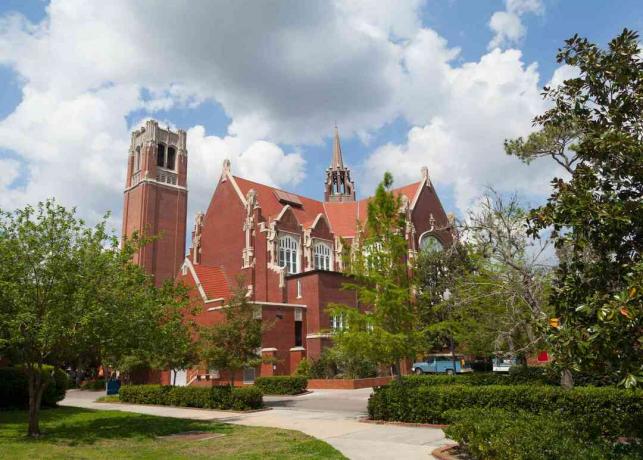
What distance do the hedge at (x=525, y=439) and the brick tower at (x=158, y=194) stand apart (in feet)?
153

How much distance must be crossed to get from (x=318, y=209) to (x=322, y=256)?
780 centimetres

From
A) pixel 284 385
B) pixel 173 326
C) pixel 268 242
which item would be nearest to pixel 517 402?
pixel 173 326

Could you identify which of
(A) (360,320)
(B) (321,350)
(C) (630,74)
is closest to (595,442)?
(C) (630,74)

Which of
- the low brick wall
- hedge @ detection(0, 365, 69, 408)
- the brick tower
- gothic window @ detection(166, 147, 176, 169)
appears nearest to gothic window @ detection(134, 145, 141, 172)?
the brick tower

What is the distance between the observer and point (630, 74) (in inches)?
324

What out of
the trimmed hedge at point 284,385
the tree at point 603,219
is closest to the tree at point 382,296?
the tree at point 603,219

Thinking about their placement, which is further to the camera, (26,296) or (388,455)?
(26,296)

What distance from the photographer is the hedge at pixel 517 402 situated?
12.4 m

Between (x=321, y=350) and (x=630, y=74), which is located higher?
(x=630, y=74)

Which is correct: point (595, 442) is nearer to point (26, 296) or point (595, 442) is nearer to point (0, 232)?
point (26, 296)

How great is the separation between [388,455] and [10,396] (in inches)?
729

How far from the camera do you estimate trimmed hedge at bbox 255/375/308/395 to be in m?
30.0

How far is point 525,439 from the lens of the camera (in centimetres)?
826

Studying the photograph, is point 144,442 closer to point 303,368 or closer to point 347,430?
point 347,430
